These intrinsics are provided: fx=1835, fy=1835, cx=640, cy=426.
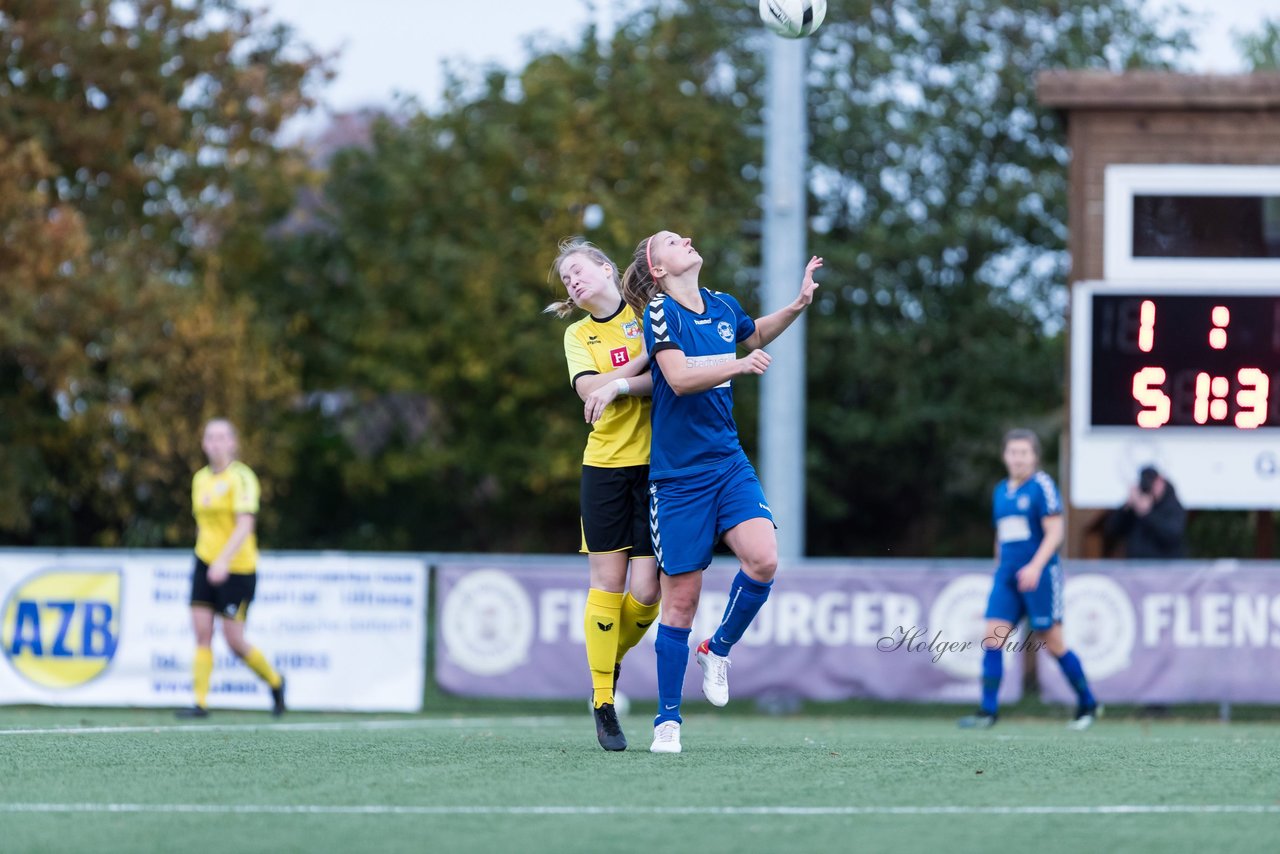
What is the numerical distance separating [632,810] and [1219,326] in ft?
31.9

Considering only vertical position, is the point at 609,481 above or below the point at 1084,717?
above

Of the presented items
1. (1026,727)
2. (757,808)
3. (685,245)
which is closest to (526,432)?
(1026,727)

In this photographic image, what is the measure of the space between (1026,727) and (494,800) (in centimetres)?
760

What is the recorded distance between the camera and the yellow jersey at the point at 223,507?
39.1ft

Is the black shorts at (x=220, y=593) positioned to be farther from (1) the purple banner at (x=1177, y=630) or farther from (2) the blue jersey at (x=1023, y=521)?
(1) the purple banner at (x=1177, y=630)

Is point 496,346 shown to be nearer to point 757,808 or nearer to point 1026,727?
point 1026,727

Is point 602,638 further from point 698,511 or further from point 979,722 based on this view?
point 979,722

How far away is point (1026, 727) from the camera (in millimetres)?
12484

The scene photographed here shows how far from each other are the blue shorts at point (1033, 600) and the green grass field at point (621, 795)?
385 centimetres

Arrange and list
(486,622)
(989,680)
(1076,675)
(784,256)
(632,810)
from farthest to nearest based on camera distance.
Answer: (784,256)
(486,622)
(1076,675)
(989,680)
(632,810)

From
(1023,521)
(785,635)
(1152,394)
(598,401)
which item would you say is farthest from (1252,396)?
(598,401)

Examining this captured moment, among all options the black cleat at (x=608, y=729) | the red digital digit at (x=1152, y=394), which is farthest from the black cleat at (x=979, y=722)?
the black cleat at (x=608, y=729)

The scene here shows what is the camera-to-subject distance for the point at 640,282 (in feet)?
23.6

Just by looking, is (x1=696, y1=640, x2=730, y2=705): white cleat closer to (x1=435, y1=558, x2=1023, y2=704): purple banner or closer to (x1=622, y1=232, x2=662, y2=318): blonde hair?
(x1=622, y1=232, x2=662, y2=318): blonde hair
